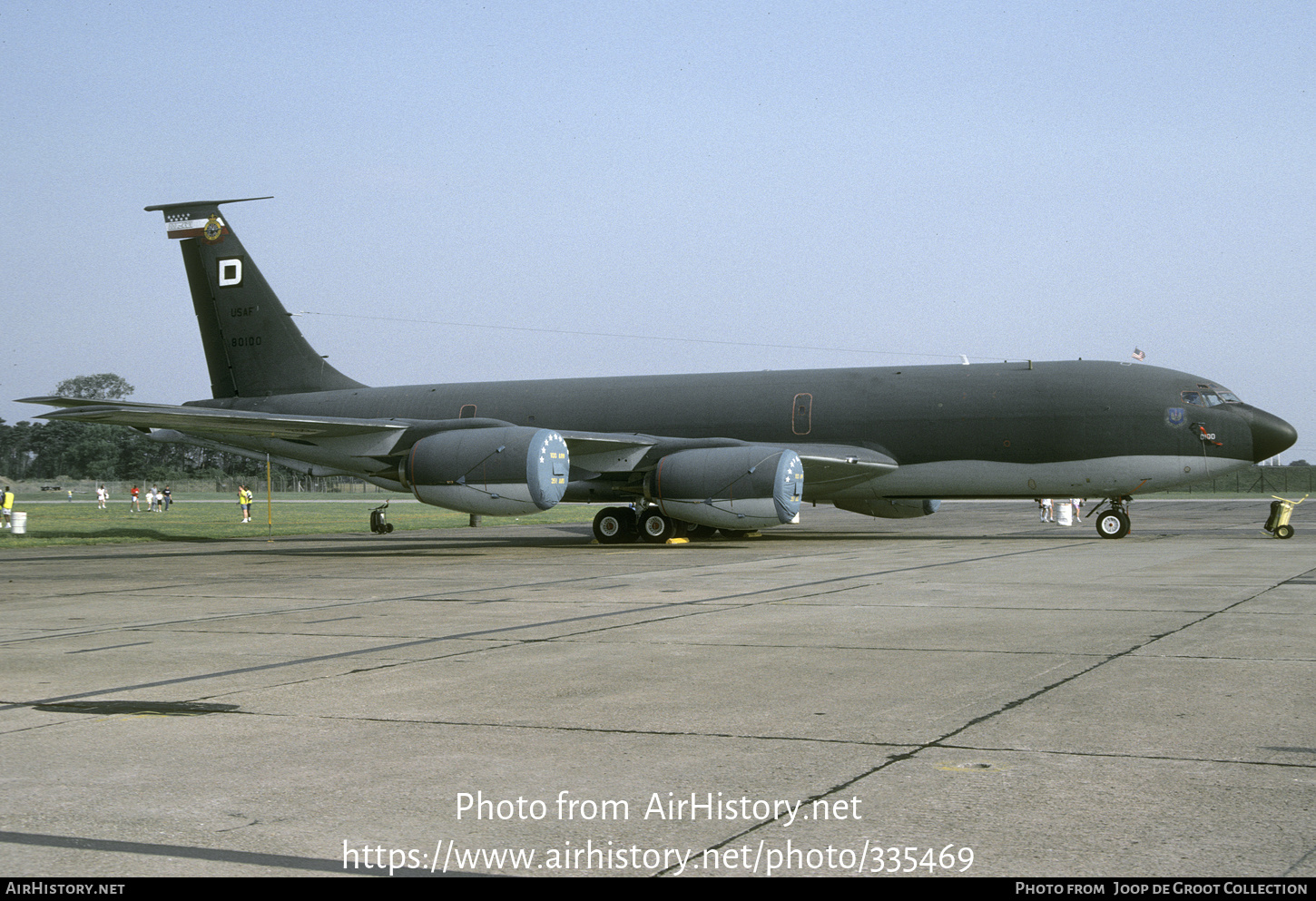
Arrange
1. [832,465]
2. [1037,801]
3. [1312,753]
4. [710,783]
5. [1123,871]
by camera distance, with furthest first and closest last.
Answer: [832,465]
[1312,753]
[710,783]
[1037,801]
[1123,871]

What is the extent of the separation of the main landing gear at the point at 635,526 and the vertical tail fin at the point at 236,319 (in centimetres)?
919

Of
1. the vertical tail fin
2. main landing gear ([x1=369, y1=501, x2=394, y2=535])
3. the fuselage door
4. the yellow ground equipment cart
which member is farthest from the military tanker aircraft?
main landing gear ([x1=369, y1=501, x2=394, y2=535])

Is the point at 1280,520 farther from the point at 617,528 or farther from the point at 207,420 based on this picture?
the point at 207,420

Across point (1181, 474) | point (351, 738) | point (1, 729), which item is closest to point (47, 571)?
point (1, 729)

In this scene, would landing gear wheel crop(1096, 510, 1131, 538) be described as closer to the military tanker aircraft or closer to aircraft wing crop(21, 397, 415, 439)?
the military tanker aircraft

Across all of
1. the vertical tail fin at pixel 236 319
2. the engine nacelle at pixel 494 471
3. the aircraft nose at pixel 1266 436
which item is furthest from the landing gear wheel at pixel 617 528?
the aircraft nose at pixel 1266 436

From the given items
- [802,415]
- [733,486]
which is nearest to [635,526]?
[733,486]

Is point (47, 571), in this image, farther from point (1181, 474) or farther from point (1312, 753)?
point (1181, 474)

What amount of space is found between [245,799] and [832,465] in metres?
19.4

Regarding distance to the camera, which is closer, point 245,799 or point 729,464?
point 245,799

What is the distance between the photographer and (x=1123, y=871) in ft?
11.8

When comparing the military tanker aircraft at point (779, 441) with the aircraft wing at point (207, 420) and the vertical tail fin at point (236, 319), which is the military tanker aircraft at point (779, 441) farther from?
the vertical tail fin at point (236, 319)

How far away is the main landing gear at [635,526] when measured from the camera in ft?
79.6

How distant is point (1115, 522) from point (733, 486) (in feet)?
27.4
